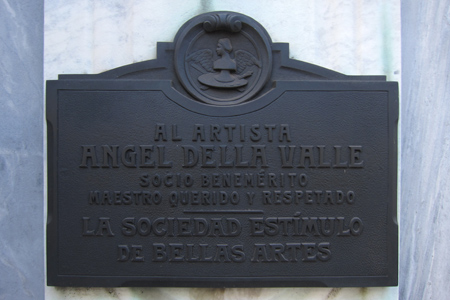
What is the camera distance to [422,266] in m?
2.63

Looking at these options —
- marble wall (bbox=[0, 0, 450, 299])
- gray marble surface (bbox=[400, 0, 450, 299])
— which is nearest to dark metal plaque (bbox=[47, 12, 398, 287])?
marble wall (bbox=[0, 0, 450, 299])

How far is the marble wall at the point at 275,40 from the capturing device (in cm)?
249

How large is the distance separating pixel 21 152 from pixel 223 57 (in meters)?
1.39

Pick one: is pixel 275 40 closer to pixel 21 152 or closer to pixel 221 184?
pixel 221 184

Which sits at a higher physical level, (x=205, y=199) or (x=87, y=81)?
(x=87, y=81)

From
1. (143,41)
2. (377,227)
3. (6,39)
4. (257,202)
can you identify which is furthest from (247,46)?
(6,39)

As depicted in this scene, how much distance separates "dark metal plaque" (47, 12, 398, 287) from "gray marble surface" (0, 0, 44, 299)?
217 millimetres

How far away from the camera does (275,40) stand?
252cm

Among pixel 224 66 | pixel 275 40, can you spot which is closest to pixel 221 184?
pixel 224 66

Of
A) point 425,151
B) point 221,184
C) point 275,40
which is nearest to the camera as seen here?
point 221,184

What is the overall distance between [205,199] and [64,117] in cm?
97

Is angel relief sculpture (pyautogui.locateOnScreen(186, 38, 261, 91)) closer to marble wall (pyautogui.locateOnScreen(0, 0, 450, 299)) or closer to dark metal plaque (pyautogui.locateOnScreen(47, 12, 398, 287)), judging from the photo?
dark metal plaque (pyautogui.locateOnScreen(47, 12, 398, 287))

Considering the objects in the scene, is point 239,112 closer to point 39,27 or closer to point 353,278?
point 353,278

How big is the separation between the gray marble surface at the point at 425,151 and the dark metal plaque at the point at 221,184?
275 mm
